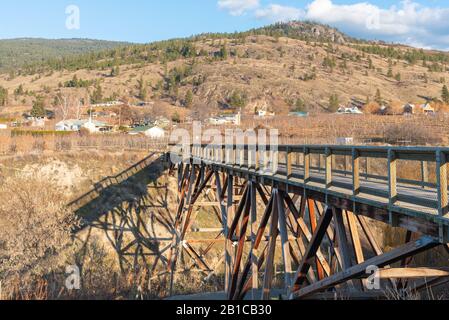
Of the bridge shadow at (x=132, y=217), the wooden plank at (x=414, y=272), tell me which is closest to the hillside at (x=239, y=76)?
the bridge shadow at (x=132, y=217)

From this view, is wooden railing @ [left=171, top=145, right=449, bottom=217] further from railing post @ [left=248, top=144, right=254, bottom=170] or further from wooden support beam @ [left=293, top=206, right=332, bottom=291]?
wooden support beam @ [left=293, top=206, right=332, bottom=291]

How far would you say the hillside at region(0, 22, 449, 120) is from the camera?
99250 millimetres

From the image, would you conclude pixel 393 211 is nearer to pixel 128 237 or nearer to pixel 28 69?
pixel 128 237

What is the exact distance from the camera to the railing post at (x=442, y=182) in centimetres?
451

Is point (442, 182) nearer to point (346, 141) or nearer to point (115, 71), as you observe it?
point (346, 141)

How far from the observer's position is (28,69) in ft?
467

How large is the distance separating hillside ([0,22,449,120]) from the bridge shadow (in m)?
56.8

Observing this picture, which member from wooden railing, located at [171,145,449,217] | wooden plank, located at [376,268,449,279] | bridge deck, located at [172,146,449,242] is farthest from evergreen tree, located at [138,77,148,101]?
wooden plank, located at [376,268,449,279]

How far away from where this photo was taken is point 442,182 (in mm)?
4594

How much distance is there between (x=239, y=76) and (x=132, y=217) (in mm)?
89508

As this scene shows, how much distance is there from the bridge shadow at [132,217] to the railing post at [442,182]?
20238mm

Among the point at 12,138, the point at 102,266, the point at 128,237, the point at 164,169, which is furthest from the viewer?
the point at 12,138
